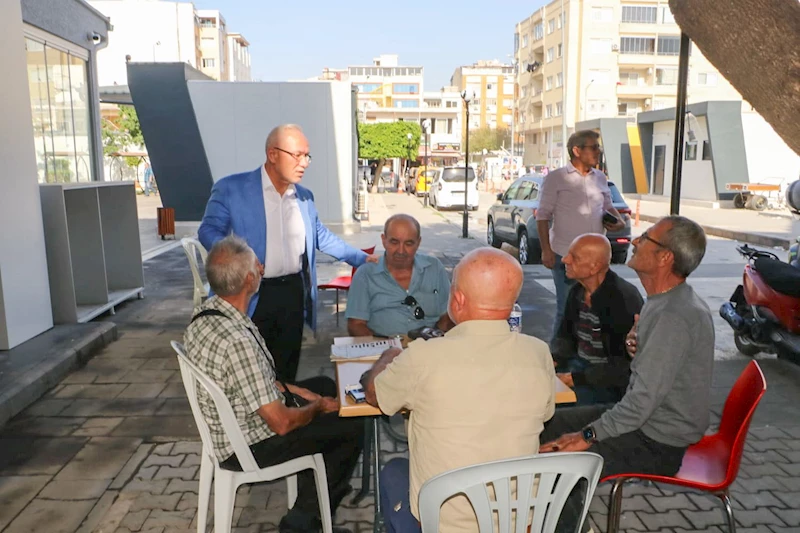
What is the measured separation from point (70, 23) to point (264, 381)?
692cm

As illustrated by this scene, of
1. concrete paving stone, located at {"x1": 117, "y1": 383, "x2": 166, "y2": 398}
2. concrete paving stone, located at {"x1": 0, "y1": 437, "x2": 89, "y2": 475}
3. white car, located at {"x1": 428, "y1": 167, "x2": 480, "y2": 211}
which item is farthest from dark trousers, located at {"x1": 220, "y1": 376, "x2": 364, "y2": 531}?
white car, located at {"x1": 428, "y1": 167, "x2": 480, "y2": 211}

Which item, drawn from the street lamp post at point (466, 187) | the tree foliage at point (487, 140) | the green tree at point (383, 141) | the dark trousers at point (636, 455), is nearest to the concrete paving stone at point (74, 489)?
the dark trousers at point (636, 455)

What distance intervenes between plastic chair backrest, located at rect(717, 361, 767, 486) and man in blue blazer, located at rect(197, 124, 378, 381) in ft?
6.74

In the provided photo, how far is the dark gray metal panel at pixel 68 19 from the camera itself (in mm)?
6598

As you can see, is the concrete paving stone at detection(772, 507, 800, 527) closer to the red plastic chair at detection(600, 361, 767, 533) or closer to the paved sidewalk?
the paved sidewalk

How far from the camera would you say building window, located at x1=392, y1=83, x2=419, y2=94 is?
319 feet

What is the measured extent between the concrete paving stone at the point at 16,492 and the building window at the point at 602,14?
5638cm

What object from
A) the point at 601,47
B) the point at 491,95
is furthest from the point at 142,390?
the point at 491,95

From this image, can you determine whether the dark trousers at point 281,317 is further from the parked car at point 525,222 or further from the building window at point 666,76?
the building window at point 666,76

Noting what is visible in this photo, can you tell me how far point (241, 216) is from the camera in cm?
381

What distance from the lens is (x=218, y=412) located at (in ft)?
8.30

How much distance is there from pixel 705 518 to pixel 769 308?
2.88 metres

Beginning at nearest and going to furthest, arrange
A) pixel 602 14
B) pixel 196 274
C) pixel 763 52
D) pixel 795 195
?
pixel 763 52 < pixel 795 195 < pixel 196 274 < pixel 602 14

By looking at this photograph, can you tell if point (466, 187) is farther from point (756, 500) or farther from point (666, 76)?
point (666, 76)
